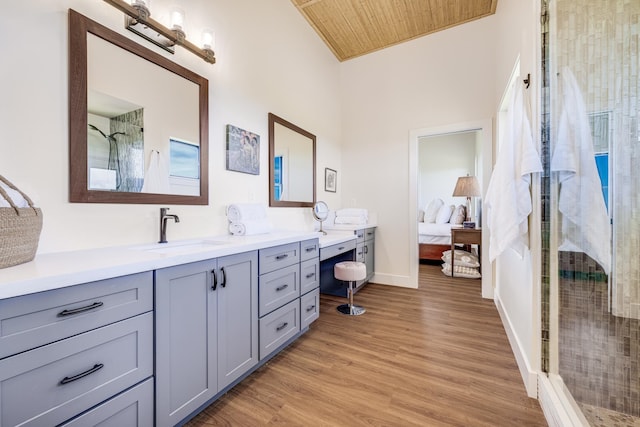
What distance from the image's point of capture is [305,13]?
128 inches

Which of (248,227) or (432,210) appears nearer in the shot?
(248,227)

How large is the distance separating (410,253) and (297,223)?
1728 millimetres

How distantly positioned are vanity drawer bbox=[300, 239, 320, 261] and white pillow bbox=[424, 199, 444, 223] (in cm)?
423

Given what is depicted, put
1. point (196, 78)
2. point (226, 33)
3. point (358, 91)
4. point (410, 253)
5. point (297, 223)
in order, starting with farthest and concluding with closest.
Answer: point (358, 91) → point (410, 253) → point (297, 223) → point (226, 33) → point (196, 78)

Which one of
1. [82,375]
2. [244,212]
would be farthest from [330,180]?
[82,375]

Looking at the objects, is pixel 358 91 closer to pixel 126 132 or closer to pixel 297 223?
pixel 297 223

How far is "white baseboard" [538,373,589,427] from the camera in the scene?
3.99 ft

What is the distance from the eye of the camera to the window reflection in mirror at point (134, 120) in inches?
55.3

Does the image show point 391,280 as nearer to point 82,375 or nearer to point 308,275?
point 308,275

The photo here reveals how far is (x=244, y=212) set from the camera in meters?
2.18

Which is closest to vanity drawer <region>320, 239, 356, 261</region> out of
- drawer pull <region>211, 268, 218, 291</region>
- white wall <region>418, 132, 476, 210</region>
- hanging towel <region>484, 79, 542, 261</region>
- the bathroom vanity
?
the bathroom vanity

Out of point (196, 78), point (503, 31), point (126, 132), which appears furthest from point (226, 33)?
point (503, 31)

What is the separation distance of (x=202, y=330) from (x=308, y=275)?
1.03m

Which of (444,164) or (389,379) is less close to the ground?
(444,164)
